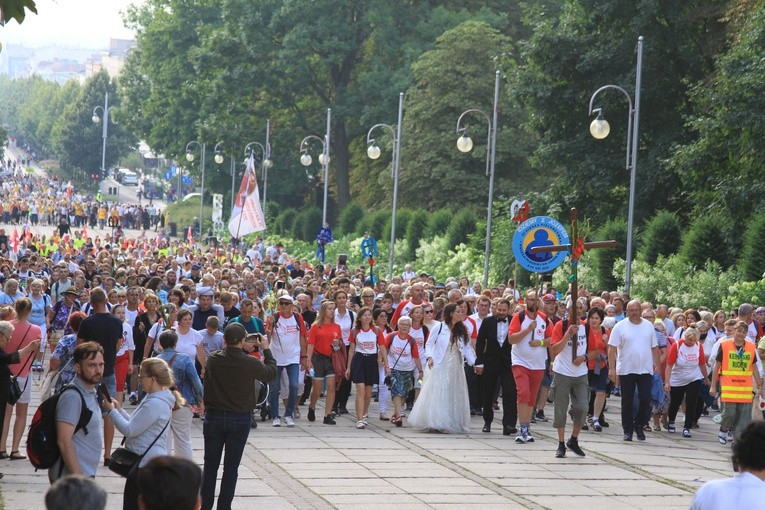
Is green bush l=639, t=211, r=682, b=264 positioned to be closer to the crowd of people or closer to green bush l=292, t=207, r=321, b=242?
the crowd of people

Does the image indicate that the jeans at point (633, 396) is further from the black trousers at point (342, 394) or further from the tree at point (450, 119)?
the tree at point (450, 119)

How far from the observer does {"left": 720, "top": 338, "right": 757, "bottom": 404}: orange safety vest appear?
16.2 meters

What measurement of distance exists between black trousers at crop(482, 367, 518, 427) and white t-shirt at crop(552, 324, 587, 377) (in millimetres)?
1671

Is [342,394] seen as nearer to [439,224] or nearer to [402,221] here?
[439,224]

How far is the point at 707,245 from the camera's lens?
31219mm

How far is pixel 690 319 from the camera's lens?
19906 mm

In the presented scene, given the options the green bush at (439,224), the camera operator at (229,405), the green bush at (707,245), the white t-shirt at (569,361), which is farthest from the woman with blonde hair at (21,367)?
the green bush at (439,224)

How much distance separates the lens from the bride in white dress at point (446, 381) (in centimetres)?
1659

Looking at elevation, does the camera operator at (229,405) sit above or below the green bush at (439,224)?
below

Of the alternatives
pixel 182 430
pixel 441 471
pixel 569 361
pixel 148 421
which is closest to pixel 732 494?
pixel 148 421

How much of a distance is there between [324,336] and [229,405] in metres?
6.93

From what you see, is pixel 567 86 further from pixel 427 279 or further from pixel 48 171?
pixel 48 171

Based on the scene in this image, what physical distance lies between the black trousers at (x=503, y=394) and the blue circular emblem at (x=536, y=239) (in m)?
1.28

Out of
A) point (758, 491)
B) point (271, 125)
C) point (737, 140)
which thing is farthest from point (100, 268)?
point (271, 125)
